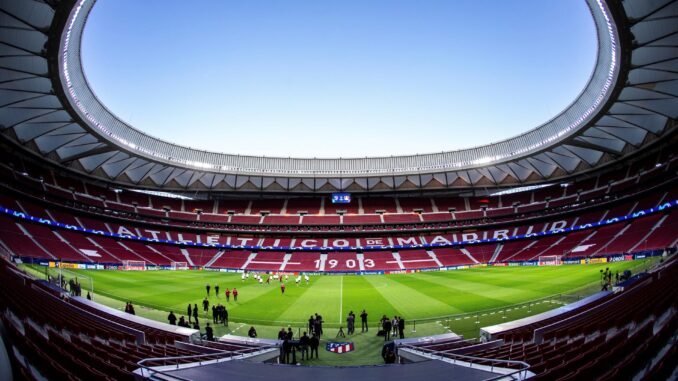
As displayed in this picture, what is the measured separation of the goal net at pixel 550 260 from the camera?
42.5 m

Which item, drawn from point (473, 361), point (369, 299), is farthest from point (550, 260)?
point (473, 361)

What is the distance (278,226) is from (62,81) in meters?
37.1

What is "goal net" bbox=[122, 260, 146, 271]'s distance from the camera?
42791 mm

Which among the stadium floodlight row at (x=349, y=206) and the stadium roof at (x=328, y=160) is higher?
the stadium roof at (x=328, y=160)

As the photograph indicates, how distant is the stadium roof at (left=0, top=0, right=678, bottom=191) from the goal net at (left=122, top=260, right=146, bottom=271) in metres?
13.5

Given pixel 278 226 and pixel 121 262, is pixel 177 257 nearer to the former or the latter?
pixel 121 262

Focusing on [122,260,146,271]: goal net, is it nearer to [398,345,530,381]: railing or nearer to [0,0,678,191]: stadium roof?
[0,0,678,191]: stadium roof

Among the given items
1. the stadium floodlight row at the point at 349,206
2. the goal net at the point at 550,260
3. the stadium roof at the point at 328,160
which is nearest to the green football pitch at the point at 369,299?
the goal net at the point at 550,260

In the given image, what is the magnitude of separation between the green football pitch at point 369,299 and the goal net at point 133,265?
775 centimetres

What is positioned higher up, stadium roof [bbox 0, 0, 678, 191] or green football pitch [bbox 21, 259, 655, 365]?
stadium roof [bbox 0, 0, 678, 191]

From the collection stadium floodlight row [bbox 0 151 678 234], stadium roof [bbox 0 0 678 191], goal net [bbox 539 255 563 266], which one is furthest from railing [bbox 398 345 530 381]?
stadium floodlight row [bbox 0 151 678 234]

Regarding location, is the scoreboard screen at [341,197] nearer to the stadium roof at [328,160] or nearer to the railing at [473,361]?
the stadium roof at [328,160]

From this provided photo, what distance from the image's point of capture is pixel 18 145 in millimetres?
38969

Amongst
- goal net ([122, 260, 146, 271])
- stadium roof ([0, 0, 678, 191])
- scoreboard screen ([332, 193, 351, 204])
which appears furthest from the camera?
scoreboard screen ([332, 193, 351, 204])
